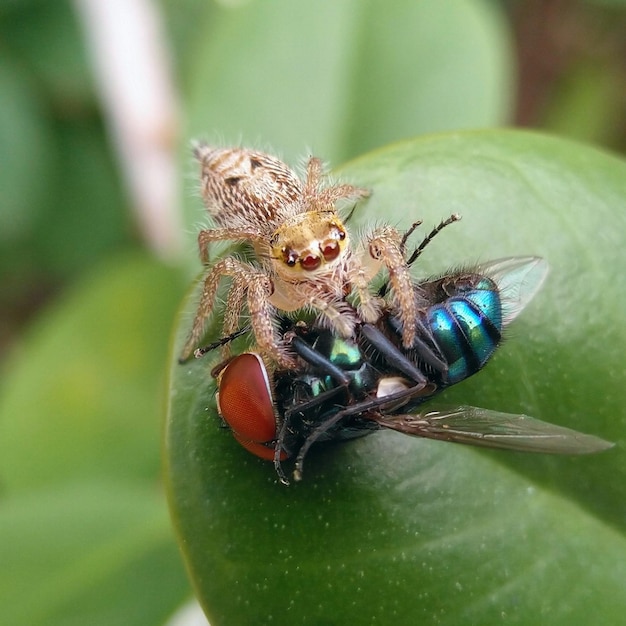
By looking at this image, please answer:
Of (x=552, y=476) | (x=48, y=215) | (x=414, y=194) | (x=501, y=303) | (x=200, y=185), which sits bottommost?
(x=48, y=215)

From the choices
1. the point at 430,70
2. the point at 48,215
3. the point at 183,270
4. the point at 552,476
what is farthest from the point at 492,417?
the point at 48,215

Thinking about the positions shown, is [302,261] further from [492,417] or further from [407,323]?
[492,417]

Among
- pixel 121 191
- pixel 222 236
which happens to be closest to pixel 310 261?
pixel 222 236

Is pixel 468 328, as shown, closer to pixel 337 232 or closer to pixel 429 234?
pixel 429 234

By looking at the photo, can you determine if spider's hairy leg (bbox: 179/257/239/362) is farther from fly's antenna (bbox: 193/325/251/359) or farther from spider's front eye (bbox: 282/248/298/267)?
spider's front eye (bbox: 282/248/298/267)

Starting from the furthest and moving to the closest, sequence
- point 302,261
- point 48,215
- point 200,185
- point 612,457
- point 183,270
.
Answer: point 48,215 < point 183,270 < point 200,185 < point 302,261 < point 612,457

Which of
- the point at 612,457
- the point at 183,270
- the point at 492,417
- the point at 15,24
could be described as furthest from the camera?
the point at 15,24

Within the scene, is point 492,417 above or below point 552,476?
above

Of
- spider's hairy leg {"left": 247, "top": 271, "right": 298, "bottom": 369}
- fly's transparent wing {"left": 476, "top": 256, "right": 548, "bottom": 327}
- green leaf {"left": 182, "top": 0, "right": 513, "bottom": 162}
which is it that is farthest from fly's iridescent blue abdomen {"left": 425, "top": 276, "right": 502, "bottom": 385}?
green leaf {"left": 182, "top": 0, "right": 513, "bottom": 162}
